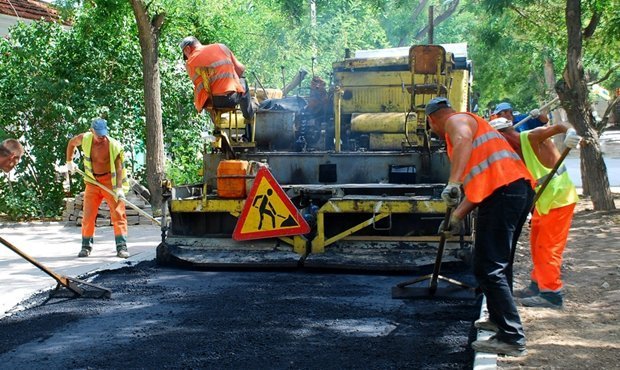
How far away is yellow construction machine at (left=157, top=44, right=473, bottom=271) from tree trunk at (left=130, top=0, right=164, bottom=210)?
3.27 metres

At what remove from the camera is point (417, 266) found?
276 inches

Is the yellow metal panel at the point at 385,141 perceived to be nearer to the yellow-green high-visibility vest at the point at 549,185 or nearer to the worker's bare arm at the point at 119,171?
the yellow-green high-visibility vest at the point at 549,185

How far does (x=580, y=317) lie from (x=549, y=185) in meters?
0.99

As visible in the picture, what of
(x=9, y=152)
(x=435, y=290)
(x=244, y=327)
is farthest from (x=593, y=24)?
(x=9, y=152)

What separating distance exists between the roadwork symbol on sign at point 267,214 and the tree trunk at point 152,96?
5.22 m

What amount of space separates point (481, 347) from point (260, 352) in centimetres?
127

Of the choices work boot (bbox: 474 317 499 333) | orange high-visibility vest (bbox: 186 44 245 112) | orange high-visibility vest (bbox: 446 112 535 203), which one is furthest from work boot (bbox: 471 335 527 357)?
orange high-visibility vest (bbox: 186 44 245 112)

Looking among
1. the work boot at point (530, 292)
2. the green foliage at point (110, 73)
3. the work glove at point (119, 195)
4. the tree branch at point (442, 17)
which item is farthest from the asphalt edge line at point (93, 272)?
the tree branch at point (442, 17)

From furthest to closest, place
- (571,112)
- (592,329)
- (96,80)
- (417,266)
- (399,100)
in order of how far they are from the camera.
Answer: (96,80) < (571,112) < (399,100) < (417,266) < (592,329)

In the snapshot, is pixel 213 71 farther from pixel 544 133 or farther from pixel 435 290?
pixel 544 133

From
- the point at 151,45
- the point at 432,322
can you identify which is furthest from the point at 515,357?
the point at 151,45

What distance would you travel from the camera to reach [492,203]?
4809 millimetres

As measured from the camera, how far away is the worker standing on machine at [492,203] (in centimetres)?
471

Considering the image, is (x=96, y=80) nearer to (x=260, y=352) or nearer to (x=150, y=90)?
(x=150, y=90)
